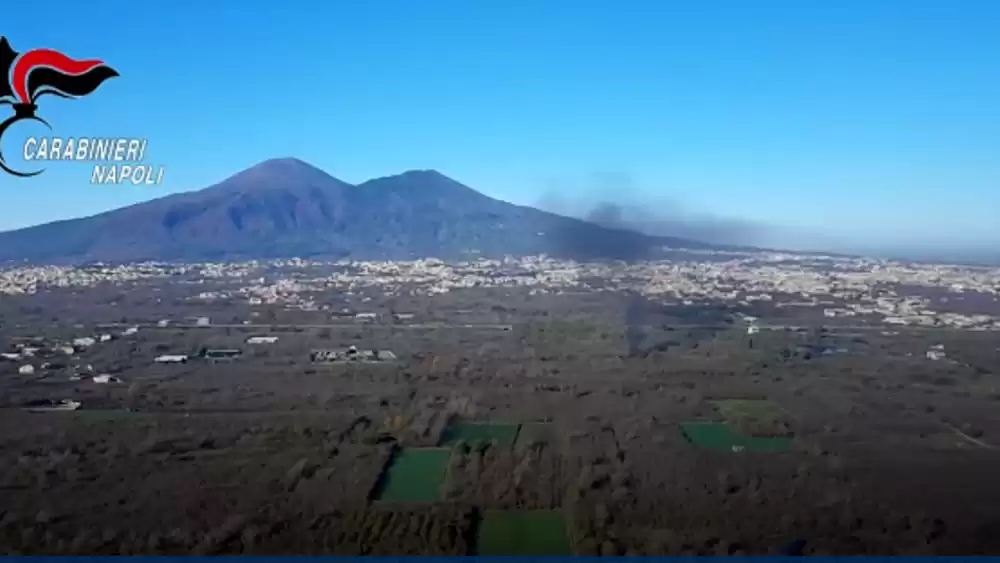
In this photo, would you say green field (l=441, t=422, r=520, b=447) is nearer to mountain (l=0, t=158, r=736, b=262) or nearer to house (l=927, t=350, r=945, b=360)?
house (l=927, t=350, r=945, b=360)

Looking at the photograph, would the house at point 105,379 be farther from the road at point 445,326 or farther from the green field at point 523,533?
the green field at point 523,533

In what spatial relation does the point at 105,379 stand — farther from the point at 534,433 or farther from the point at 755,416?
the point at 755,416

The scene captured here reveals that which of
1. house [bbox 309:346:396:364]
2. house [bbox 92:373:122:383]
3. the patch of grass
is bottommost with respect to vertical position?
the patch of grass

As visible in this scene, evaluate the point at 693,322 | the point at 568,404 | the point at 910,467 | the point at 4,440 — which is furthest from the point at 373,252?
the point at 910,467

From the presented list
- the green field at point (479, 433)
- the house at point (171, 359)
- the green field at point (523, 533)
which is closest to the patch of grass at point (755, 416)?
the green field at point (479, 433)

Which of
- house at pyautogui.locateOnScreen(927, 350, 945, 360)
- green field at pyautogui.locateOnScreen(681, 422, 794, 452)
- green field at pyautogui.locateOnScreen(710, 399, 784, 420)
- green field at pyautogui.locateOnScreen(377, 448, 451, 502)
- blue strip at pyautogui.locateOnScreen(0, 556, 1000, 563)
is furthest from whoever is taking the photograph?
house at pyautogui.locateOnScreen(927, 350, 945, 360)

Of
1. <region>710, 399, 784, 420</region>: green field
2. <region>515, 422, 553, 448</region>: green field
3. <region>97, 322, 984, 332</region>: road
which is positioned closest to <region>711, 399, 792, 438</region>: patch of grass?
<region>710, 399, 784, 420</region>: green field
